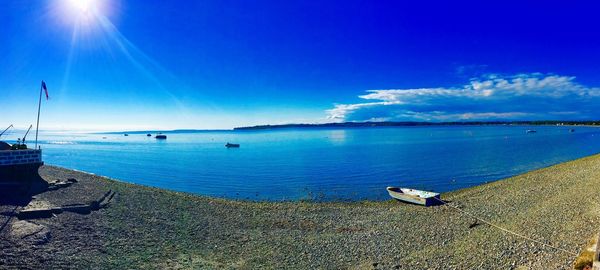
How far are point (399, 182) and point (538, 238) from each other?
22482mm

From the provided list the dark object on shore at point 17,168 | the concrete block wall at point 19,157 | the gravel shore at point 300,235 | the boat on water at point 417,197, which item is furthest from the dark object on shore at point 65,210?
the boat on water at point 417,197

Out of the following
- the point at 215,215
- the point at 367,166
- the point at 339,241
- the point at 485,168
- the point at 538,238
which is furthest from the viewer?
the point at 367,166

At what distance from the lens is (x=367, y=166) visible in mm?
52312

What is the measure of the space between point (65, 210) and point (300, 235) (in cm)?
1372

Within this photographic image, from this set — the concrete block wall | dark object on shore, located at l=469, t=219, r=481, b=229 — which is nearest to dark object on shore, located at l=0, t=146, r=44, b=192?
the concrete block wall

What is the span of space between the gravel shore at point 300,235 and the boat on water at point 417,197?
0.93 metres

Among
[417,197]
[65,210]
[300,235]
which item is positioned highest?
[65,210]

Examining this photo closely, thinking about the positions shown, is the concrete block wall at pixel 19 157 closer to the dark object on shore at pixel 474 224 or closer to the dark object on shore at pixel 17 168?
the dark object on shore at pixel 17 168

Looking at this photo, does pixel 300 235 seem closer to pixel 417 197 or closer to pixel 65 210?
pixel 417 197

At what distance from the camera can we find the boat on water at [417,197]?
82.5ft

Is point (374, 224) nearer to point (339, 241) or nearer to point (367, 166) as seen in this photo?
point (339, 241)

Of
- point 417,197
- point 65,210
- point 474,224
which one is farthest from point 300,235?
point 65,210

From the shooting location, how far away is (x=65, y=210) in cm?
2028

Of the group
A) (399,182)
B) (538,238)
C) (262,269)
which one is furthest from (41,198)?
(399,182)
